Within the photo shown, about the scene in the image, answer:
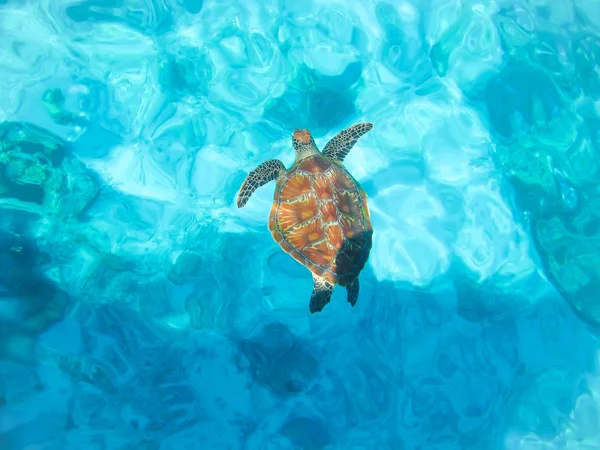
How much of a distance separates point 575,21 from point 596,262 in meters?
4.94

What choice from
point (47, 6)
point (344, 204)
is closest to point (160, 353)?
point (344, 204)

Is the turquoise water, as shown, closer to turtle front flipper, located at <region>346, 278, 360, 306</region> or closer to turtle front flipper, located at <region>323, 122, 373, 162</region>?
turtle front flipper, located at <region>323, 122, 373, 162</region>

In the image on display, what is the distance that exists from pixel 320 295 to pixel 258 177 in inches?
92.0

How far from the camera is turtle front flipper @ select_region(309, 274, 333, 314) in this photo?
20.0ft

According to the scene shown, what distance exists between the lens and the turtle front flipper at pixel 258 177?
22.0 ft

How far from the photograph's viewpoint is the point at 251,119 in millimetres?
7316

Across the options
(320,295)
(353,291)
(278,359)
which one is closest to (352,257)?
(353,291)

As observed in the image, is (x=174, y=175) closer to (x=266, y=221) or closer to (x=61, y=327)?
(x=266, y=221)

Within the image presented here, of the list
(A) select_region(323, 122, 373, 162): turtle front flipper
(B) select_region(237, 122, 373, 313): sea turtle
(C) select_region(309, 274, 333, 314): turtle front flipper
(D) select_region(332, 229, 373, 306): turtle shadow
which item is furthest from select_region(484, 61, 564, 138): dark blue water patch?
(C) select_region(309, 274, 333, 314): turtle front flipper

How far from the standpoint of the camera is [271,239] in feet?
23.5

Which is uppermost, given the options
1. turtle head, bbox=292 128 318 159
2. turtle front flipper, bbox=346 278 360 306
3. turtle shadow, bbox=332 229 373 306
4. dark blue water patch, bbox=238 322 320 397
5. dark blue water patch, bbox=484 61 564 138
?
dark blue water patch, bbox=484 61 564 138

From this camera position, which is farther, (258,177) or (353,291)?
(258,177)

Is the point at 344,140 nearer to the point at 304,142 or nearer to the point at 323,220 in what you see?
the point at 304,142

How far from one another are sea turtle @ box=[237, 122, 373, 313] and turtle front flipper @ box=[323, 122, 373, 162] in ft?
0.98
